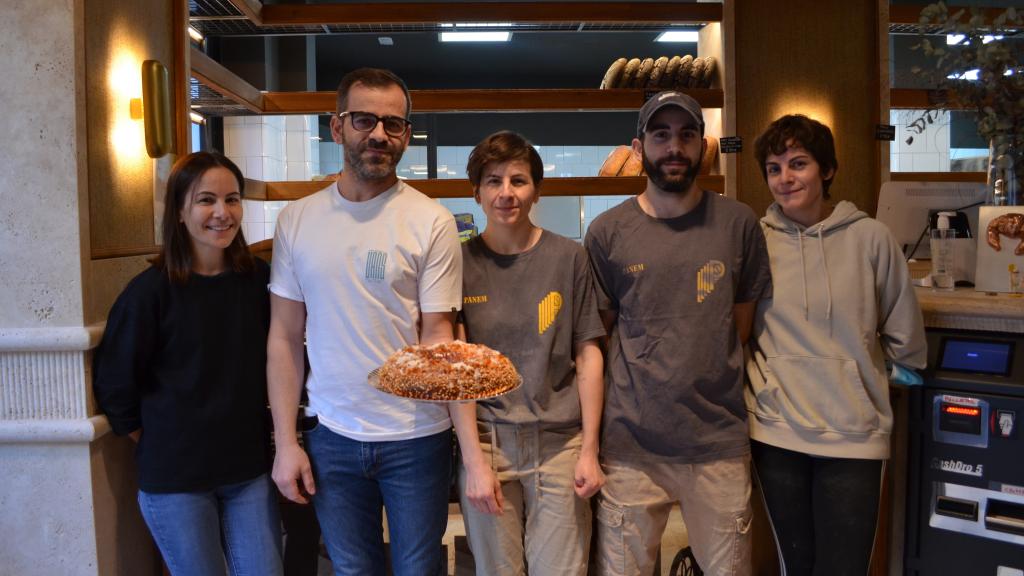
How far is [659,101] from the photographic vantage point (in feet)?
6.04

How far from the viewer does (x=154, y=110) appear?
231 centimetres

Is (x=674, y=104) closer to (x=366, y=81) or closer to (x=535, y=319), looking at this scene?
(x=535, y=319)

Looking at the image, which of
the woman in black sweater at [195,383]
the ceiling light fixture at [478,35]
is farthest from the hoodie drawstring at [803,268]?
the ceiling light fixture at [478,35]

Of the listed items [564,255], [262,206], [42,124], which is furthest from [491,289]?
[262,206]

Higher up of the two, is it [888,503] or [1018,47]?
[1018,47]

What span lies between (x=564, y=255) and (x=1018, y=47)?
67.7 inches

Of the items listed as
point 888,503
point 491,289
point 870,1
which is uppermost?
point 870,1

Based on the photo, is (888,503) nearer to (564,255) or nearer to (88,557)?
(564,255)

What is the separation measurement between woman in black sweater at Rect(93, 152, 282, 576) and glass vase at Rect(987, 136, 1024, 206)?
2.29m

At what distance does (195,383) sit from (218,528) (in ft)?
1.16

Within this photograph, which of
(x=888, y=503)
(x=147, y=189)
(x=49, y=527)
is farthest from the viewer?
(x=147, y=189)

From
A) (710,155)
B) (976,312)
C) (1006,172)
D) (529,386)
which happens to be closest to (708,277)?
(529,386)

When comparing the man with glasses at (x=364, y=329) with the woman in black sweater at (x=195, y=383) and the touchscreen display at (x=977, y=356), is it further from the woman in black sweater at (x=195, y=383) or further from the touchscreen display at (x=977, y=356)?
the touchscreen display at (x=977, y=356)

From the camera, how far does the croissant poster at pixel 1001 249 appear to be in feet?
7.38
